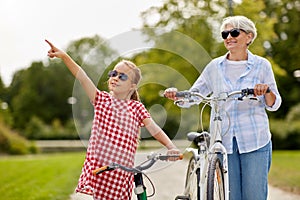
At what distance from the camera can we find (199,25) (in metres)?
16.1

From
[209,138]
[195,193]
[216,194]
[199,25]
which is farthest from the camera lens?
[199,25]

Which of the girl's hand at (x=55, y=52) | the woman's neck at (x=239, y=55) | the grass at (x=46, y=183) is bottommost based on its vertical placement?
the grass at (x=46, y=183)

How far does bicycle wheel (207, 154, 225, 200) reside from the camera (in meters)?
4.01

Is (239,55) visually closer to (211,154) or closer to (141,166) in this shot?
(211,154)

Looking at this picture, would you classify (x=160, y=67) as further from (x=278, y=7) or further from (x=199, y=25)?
(x=278, y=7)

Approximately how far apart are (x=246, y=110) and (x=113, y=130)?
4.30ft

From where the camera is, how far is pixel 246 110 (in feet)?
14.9

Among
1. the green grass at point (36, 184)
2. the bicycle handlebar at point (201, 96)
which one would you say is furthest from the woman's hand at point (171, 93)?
the green grass at point (36, 184)

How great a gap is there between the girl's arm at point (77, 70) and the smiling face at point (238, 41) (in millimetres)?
1236

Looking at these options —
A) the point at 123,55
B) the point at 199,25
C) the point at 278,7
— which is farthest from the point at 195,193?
the point at 278,7

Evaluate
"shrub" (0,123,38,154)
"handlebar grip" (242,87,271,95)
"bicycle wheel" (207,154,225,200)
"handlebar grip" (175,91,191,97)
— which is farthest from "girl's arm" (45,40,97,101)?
"shrub" (0,123,38,154)

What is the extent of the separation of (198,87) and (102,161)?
4.42ft

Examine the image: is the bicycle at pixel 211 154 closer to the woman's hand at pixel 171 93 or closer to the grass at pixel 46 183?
the woman's hand at pixel 171 93

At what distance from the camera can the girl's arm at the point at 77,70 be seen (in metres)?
3.59
